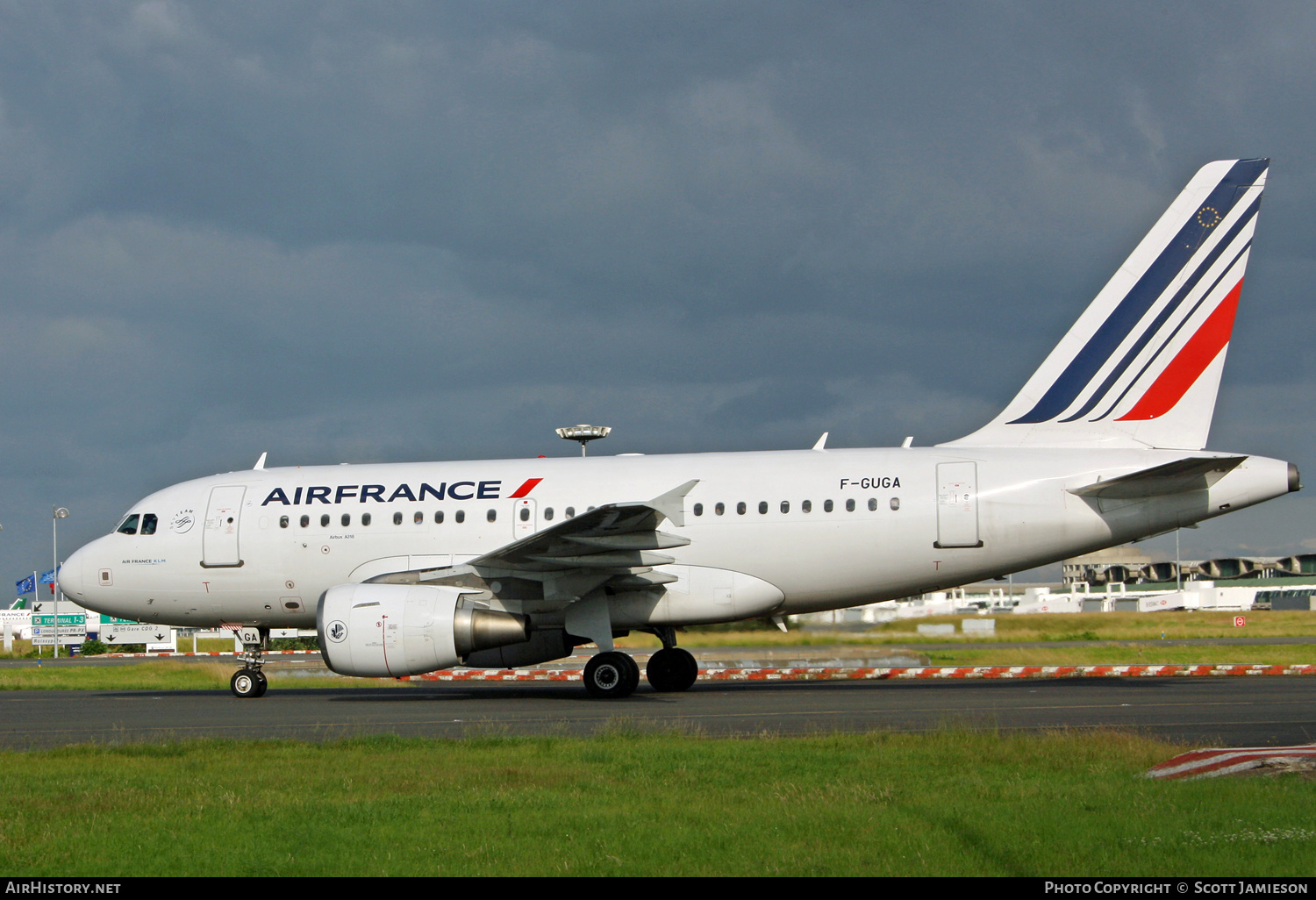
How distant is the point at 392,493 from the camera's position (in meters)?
20.1

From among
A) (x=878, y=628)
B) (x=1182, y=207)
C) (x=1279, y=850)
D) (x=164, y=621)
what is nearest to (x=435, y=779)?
(x=1279, y=850)

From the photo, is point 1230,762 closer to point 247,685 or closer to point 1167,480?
point 1167,480

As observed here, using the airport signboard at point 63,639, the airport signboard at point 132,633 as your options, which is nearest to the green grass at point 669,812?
the airport signboard at point 63,639

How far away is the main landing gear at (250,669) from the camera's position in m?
20.1

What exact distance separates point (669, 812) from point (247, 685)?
14673 millimetres

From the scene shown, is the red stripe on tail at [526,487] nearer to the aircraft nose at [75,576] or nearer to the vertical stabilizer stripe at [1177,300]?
the aircraft nose at [75,576]

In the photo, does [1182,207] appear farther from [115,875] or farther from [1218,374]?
[115,875]

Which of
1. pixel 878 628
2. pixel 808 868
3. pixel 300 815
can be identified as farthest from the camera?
pixel 878 628

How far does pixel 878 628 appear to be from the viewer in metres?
32.4

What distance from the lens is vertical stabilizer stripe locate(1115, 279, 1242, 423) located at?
60.9ft

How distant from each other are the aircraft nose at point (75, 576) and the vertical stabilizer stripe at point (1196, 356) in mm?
18547

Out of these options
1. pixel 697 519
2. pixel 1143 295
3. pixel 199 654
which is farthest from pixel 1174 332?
pixel 199 654

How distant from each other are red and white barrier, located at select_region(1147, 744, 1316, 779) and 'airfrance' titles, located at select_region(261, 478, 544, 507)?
1258cm

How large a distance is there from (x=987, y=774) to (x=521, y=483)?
39.7 ft
